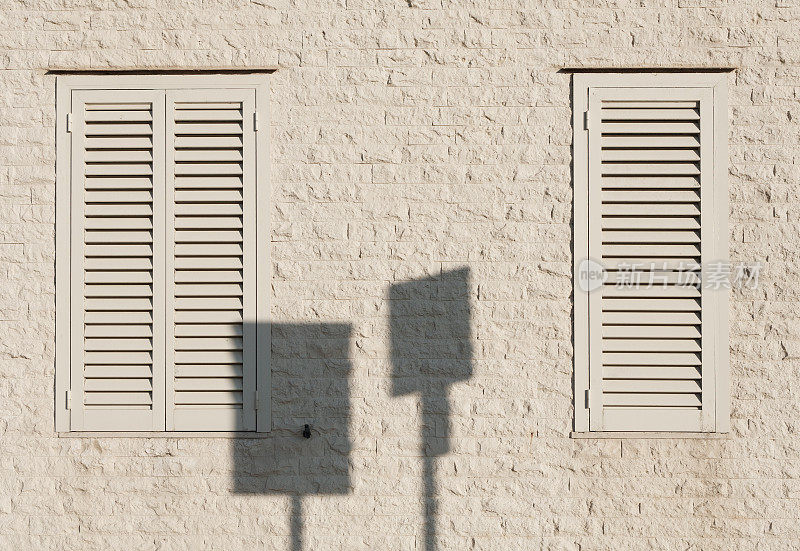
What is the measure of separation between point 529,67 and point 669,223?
1.25 metres

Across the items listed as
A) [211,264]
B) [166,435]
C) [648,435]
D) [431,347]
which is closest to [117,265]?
[211,264]

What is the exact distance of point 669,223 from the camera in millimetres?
4266

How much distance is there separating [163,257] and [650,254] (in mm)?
2914

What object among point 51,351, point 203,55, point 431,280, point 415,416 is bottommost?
point 415,416

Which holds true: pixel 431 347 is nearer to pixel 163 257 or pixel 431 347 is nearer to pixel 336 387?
pixel 336 387

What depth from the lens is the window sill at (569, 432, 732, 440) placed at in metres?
4.20

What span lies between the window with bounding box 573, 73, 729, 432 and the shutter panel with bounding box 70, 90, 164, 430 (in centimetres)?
252

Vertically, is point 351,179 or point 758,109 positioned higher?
point 758,109

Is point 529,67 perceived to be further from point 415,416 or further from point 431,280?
point 415,416

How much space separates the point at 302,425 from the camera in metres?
4.26

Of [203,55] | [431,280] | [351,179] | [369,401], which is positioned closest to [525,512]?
[369,401]

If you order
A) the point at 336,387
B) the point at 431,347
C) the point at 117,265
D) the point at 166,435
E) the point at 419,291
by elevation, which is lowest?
the point at 166,435

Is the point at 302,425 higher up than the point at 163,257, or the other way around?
the point at 163,257

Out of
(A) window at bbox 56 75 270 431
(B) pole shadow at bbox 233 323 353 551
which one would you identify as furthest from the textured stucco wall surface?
(A) window at bbox 56 75 270 431
